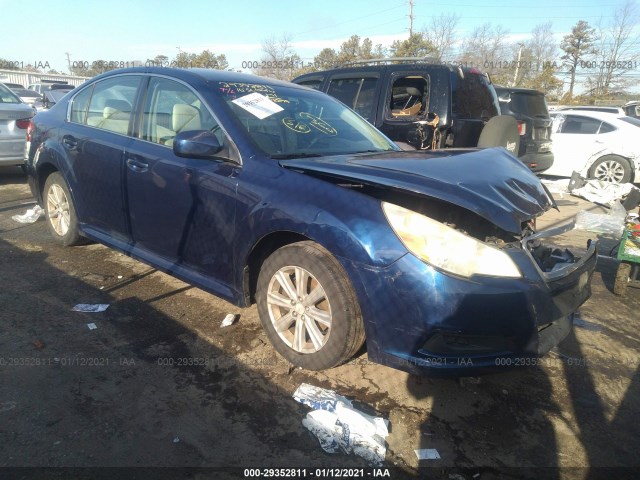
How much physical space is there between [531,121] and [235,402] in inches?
315

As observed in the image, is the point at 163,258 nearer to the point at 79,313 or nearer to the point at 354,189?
the point at 79,313

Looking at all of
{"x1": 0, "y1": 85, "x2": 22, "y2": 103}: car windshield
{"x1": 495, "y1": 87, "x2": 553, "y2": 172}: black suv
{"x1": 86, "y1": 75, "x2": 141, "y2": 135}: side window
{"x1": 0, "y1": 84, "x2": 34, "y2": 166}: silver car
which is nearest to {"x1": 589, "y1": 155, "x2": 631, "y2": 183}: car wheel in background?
{"x1": 495, "y1": 87, "x2": 553, "y2": 172}: black suv

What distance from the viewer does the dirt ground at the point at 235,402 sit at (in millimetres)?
2145

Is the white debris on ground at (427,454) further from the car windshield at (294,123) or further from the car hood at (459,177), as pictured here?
the car windshield at (294,123)

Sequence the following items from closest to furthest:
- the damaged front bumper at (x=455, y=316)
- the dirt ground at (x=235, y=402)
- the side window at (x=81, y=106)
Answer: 1. the dirt ground at (x=235, y=402)
2. the damaged front bumper at (x=455, y=316)
3. the side window at (x=81, y=106)

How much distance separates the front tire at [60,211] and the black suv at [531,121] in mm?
6984

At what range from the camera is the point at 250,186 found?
114 inches

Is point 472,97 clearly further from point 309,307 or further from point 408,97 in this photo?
point 309,307

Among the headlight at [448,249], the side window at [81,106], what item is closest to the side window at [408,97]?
the side window at [81,106]

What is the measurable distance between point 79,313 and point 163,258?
705 mm

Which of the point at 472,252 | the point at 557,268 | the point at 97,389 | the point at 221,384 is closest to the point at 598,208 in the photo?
the point at 557,268

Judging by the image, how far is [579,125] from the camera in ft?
33.8

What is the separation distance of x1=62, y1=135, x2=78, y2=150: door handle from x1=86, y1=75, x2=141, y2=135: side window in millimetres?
198

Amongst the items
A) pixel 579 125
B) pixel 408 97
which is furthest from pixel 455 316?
pixel 579 125
